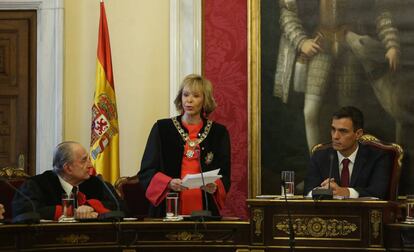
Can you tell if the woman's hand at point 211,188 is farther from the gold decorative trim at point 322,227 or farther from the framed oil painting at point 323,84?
the framed oil painting at point 323,84

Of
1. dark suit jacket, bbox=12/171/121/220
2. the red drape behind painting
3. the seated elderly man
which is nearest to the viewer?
dark suit jacket, bbox=12/171/121/220

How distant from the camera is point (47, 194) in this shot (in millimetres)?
5543

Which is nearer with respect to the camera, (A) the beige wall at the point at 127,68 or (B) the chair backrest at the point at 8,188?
(B) the chair backrest at the point at 8,188

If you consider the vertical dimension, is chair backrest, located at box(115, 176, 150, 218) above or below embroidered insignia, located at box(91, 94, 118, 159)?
below

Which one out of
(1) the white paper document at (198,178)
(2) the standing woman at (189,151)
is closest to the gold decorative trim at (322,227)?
(1) the white paper document at (198,178)

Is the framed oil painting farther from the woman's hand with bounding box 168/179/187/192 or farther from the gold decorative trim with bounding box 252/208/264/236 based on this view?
the gold decorative trim with bounding box 252/208/264/236

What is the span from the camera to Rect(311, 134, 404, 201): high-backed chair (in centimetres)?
639

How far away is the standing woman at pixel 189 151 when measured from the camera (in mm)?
5891

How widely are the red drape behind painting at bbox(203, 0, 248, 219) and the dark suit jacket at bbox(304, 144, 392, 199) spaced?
1.24m

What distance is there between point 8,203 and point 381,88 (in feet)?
10.6

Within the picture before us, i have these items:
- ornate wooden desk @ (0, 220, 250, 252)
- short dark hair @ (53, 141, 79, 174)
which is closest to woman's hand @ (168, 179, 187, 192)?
ornate wooden desk @ (0, 220, 250, 252)

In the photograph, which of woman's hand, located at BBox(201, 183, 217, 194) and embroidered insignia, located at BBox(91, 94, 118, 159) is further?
embroidered insignia, located at BBox(91, 94, 118, 159)

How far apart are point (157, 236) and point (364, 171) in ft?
5.93

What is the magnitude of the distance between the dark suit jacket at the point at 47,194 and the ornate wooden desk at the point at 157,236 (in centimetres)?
51
